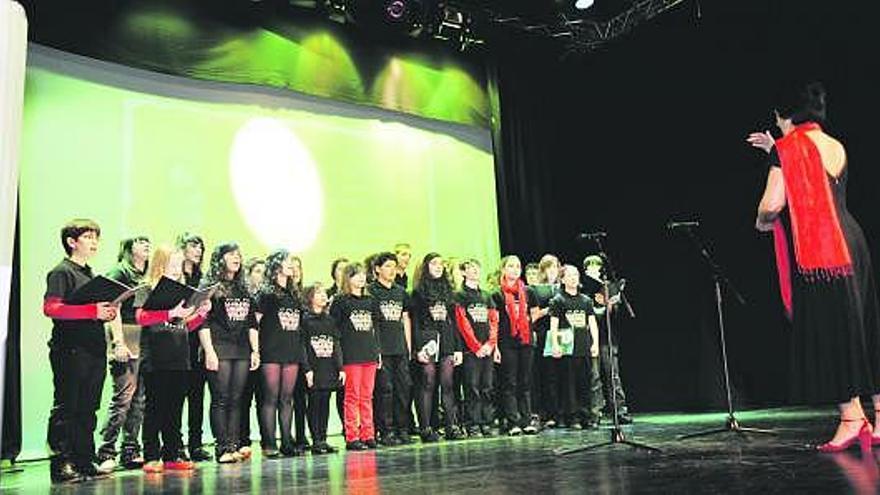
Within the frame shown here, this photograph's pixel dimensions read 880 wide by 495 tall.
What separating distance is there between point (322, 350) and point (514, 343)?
62.2 inches

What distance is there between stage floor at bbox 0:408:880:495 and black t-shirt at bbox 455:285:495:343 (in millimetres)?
931

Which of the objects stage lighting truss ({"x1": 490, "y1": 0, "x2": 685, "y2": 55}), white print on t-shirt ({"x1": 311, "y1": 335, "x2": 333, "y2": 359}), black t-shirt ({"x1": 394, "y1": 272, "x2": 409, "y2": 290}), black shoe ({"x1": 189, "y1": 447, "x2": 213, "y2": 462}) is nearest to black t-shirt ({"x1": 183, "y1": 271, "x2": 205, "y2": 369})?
black shoe ({"x1": 189, "y1": 447, "x2": 213, "y2": 462})

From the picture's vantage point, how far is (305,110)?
Answer: 6699 millimetres

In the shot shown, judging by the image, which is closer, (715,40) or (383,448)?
(383,448)

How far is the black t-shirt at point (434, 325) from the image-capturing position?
5.45 meters

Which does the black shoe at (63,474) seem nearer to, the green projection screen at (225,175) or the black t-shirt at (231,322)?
the black t-shirt at (231,322)

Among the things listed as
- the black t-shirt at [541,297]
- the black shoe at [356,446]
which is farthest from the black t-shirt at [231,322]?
the black t-shirt at [541,297]

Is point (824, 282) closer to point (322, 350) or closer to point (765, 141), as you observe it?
point (765, 141)

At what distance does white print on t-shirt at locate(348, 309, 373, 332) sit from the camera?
5.05m

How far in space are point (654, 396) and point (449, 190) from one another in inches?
111

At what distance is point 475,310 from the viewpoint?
5.62m

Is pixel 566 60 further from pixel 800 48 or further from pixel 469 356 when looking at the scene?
pixel 469 356

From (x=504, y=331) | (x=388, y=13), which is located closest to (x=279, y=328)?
(x=504, y=331)

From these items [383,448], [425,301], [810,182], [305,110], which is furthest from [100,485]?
[305,110]
